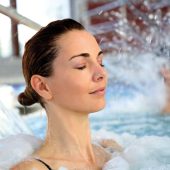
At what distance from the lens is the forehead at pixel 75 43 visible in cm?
103

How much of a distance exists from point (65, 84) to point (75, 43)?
10 cm

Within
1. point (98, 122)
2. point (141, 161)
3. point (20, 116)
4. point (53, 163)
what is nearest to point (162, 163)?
point (141, 161)

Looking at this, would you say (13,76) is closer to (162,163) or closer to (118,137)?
(118,137)

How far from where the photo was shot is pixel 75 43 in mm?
1030

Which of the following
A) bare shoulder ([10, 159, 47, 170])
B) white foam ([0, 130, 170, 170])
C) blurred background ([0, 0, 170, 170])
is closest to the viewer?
bare shoulder ([10, 159, 47, 170])

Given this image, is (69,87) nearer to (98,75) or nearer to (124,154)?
(98,75)

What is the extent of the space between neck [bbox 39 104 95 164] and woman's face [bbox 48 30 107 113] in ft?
0.10

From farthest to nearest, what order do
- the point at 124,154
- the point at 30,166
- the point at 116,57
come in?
the point at 116,57
the point at 124,154
the point at 30,166

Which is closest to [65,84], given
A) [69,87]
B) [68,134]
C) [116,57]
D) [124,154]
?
[69,87]

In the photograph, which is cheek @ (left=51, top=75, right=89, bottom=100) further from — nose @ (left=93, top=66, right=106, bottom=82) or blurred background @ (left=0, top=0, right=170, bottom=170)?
blurred background @ (left=0, top=0, right=170, bottom=170)

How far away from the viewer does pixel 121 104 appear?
1.80 m

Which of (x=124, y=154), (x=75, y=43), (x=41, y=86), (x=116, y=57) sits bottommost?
(x=124, y=154)

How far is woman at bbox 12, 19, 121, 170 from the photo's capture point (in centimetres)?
103

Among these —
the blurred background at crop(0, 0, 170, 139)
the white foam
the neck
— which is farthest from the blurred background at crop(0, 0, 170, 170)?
the neck
